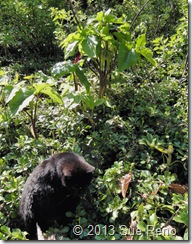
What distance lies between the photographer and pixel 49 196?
6.56 ft

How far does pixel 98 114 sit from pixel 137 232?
133cm

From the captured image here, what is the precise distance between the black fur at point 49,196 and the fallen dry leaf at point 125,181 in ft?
0.74

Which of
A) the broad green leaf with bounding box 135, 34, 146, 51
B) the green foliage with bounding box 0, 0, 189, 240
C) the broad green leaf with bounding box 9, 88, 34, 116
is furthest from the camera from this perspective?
the broad green leaf with bounding box 135, 34, 146, 51

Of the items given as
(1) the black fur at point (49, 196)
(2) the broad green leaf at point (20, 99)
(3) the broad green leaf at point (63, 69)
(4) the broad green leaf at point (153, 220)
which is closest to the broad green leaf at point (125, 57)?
(3) the broad green leaf at point (63, 69)

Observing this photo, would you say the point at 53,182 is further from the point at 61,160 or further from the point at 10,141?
the point at 10,141

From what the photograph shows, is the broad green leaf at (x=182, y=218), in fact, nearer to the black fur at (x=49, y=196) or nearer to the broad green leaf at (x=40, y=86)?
the black fur at (x=49, y=196)

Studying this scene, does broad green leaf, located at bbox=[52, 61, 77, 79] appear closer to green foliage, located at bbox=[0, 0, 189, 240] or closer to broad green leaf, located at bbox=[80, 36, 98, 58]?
green foliage, located at bbox=[0, 0, 189, 240]

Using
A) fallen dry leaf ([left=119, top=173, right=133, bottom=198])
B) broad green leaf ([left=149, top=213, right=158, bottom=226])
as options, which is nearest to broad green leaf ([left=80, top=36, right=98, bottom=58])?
fallen dry leaf ([left=119, top=173, right=133, bottom=198])

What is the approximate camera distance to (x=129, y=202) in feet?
6.49

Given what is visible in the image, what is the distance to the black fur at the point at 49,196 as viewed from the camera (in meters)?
1.98

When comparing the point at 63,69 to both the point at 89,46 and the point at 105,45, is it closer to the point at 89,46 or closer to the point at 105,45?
the point at 89,46

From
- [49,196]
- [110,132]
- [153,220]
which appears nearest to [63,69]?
[110,132]

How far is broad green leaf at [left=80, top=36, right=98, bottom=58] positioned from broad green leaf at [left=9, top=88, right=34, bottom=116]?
533 mm

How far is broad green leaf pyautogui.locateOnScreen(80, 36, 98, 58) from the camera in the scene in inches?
94.2
